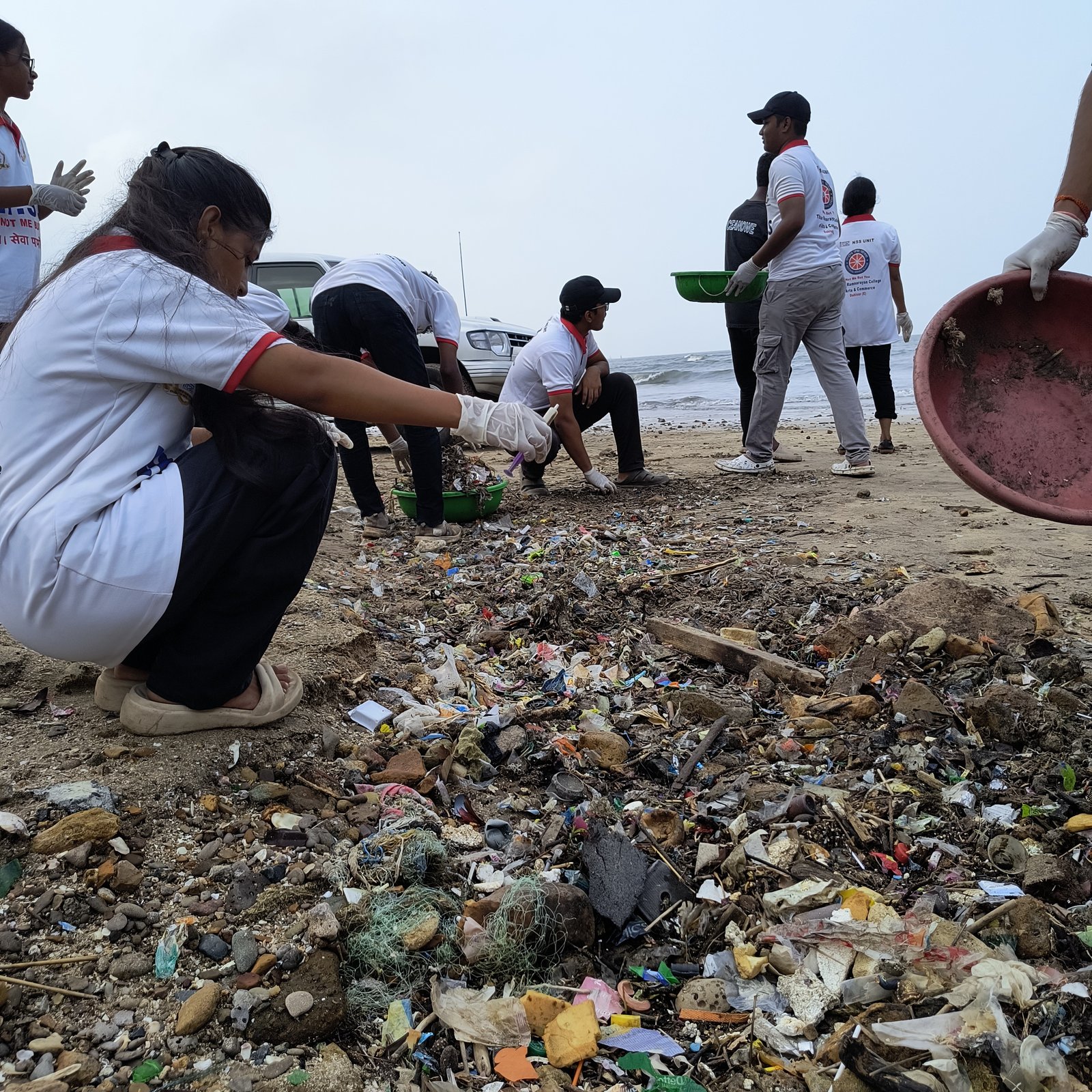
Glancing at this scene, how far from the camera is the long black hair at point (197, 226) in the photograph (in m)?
1.86

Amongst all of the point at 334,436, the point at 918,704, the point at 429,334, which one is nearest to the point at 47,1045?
the point at 334,436

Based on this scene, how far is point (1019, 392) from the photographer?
2545 millimetres

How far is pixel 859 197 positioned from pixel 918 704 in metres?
5.38

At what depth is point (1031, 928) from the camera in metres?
1.52

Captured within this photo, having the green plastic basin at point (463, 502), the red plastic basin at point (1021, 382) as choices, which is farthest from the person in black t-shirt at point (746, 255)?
the red plastic basin at point (1021, 382)

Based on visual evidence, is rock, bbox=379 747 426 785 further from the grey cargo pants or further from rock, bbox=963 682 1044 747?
the grey cargo pants

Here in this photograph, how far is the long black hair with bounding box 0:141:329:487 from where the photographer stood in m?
1.86

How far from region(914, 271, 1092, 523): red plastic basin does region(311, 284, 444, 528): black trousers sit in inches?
103

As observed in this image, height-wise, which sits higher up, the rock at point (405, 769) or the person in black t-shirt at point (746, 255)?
the person in black t-shirt at point (746, 255)

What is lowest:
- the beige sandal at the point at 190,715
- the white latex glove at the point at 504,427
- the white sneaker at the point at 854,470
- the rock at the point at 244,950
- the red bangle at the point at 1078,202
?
the rock at the point at 244,950

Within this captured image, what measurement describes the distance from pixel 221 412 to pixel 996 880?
194cm

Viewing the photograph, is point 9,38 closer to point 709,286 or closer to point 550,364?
point 550,364

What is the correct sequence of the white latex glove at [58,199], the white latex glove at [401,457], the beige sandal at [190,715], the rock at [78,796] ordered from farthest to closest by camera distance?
the white latex glove at [401,457] < the white latex glove at [58,199] < the beige sandal at [190,715] < the rock at [78,796]

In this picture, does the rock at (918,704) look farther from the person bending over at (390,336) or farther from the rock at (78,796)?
the person bending over at (390,336)
